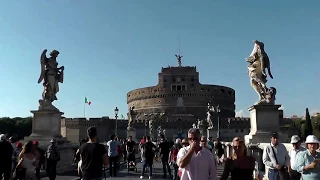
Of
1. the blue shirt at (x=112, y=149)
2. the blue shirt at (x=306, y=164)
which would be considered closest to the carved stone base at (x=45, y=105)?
the blue shirt at (x=112, y=149)

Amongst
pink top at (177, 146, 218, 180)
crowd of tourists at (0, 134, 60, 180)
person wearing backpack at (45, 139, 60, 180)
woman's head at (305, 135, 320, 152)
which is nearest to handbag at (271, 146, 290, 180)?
woman's head at (305, 135, 320, 152)

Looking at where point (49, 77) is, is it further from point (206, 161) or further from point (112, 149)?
point (206, 161)

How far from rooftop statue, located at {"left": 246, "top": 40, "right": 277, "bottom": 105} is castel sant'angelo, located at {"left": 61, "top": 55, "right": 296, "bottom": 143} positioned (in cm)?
6468

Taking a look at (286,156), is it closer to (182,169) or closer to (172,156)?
(182,169)

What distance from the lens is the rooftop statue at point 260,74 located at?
1120 centimetres

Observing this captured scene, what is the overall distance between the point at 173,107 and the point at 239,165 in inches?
3365

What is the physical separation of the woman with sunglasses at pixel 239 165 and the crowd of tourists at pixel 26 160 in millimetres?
3688

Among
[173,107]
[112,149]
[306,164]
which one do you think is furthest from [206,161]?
[173,107]

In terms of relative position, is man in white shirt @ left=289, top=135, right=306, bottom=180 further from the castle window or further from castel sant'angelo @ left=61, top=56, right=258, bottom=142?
the castle window

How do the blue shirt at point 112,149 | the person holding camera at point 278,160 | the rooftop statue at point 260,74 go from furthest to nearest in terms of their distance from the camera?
the blue shirt at point 112,149, the rooftop statue at point 260,74, the person holding camera at point 278,160

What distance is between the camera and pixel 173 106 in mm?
90188

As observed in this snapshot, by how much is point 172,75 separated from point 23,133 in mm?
36301

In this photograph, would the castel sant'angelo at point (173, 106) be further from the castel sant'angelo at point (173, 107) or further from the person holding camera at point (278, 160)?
the person holding camera at point (278, 160)

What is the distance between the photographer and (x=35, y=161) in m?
6.93
